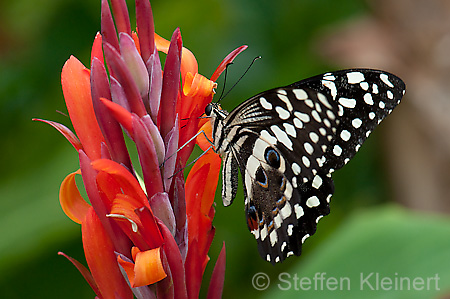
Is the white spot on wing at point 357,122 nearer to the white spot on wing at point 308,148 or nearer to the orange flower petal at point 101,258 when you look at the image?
the white spot on wing at point 308,148

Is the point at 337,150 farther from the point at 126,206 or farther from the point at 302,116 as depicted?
the point at 126,206

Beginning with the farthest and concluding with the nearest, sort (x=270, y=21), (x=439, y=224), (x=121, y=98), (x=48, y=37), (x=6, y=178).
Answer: (x=270, y=21) < (x=48, y=37) < (x=6, y=178) < (x=439, y=224) < (x=121, y=98)

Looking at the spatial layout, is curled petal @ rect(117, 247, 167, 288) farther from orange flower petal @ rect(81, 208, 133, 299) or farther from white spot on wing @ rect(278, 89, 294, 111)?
white spot on wing @ rect(278, 89, 294, 111)

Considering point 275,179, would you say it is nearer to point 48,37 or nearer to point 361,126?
point 361,126

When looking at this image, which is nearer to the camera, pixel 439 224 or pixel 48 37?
pixel 439 224

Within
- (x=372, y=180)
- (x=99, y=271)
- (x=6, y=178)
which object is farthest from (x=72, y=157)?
(x=372, y=180)

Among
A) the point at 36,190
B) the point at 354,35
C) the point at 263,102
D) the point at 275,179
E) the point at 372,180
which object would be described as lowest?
the point at 372,180

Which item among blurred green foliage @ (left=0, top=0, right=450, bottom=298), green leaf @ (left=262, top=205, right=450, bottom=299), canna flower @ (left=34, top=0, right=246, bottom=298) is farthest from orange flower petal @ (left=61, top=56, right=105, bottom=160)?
green leaf @ (left=262, top=205, right=450, bottom=299)
